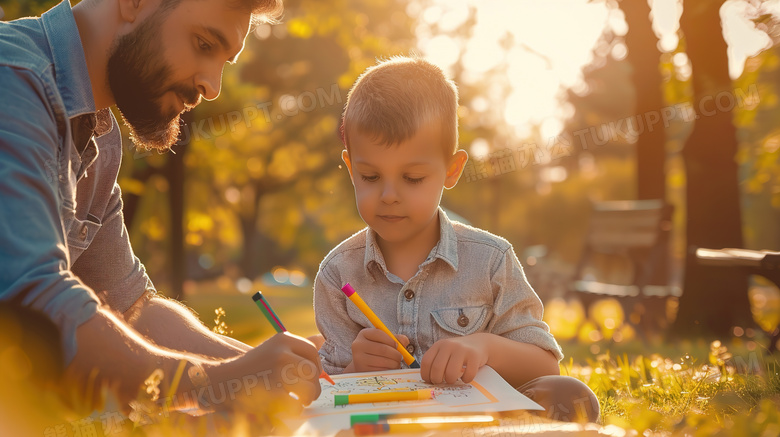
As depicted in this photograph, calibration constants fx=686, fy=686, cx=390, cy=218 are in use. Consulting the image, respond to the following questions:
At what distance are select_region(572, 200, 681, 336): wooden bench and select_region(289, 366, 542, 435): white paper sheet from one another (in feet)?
23.1

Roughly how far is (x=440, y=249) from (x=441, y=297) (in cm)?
18

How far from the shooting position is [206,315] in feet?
45.5

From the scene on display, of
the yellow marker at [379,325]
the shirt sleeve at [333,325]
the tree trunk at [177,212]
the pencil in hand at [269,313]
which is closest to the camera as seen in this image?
the pencil in hand at [269,313]

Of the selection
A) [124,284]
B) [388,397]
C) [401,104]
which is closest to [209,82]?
[401,104]

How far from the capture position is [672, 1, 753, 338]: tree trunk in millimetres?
6820

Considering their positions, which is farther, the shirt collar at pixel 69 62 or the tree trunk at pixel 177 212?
the tree trunk at pixel 177 212

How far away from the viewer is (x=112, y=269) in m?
2.90

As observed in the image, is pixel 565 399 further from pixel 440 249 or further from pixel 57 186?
pixel 57 186

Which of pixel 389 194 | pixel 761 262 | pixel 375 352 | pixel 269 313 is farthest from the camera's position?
pixel 761 262

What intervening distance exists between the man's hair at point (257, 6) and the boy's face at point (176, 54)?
0.07ft

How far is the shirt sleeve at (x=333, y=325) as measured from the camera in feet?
8.87

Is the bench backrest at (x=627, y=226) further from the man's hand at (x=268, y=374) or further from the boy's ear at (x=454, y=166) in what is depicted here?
the man's hand at (x=268, y=374)

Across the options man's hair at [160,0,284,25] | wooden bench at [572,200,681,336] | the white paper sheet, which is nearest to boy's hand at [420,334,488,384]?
the white paper sheet

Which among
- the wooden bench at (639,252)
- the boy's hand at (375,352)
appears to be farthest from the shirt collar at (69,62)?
the wooden bench at (639,252)
